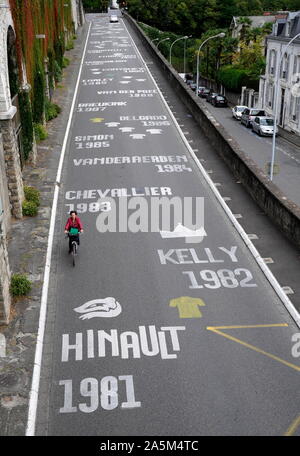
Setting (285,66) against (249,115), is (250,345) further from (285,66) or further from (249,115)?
(285,66)

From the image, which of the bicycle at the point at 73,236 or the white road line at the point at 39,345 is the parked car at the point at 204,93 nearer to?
the white road line at the point at 39,345

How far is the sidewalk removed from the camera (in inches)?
464

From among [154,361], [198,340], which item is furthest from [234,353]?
[154,361]

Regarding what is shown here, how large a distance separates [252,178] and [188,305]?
387 inches

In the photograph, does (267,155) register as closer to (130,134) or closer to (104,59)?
(130,134)

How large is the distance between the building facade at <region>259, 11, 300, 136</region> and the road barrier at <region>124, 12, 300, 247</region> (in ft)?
70.3

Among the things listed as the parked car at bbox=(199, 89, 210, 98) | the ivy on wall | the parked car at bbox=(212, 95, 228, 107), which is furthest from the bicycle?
the parked car at bbox=(199, 89, 210, 98)

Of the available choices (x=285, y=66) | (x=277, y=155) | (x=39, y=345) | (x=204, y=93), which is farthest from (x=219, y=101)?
(x=39, y=345)

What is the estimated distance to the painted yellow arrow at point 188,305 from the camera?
15211 millimetres

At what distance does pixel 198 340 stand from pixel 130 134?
877 inches

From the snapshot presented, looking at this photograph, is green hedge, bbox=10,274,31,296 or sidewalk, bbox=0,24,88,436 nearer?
sidewalk, bbox=0,24,88,436

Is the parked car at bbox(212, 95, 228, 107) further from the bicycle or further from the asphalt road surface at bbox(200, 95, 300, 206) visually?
the bicycle

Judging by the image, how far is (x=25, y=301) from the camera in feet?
52.2
